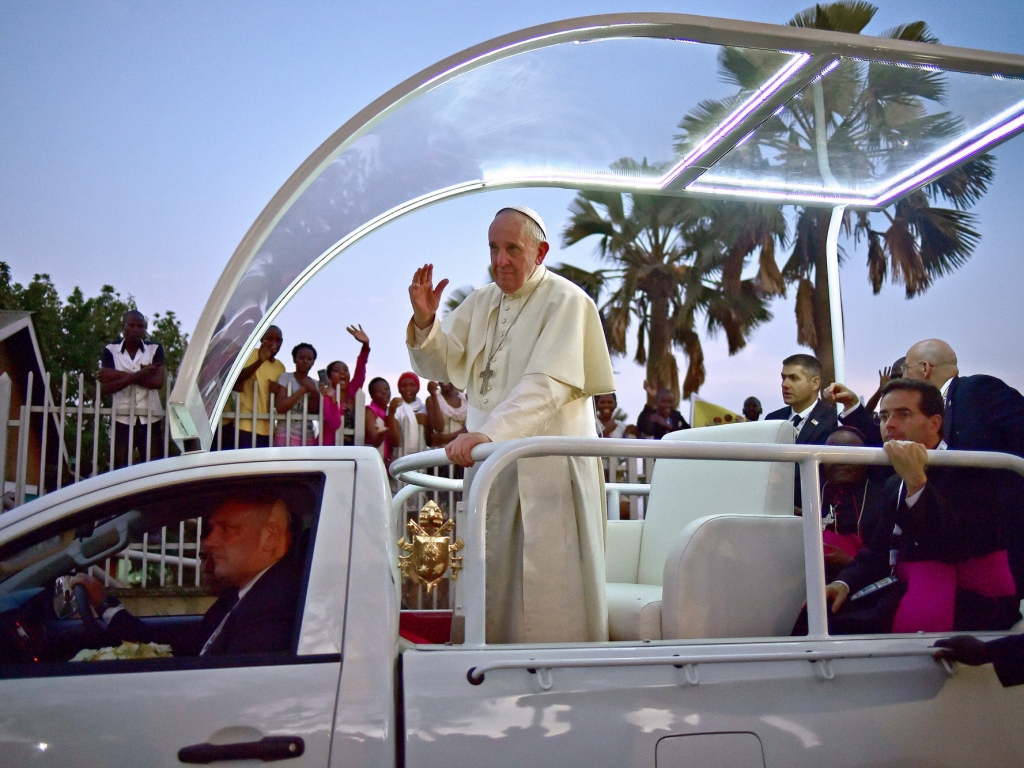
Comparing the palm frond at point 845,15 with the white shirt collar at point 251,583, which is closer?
the white shirt collar at point 251,583

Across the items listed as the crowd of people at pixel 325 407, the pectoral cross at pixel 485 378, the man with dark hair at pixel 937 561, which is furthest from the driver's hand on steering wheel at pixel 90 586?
the crowd of people at pixel 325 407

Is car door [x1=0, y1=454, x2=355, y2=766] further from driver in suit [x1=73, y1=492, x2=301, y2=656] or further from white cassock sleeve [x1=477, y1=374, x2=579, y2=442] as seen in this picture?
white cassock sleeve [x1=477, y1=374, x2=579, y2=442]

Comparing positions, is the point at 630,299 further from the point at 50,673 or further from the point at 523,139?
the point at 50,673

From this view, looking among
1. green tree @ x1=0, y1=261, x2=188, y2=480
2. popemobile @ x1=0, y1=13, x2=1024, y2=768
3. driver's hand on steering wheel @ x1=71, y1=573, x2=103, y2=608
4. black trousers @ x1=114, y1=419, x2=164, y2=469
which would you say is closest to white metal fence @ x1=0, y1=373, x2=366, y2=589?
black trousers @ x1=114, y1=419, x2=164, y2=469

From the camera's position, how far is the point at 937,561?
3062mm

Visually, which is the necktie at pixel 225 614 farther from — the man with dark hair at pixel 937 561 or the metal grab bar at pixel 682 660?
the man with dark hair at pixel 937 561

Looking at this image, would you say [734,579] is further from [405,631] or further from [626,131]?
[626,131]

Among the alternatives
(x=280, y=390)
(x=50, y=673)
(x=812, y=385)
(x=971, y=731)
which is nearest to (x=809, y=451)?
(x=971, y=731)

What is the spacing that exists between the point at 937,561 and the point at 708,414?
6710 mm

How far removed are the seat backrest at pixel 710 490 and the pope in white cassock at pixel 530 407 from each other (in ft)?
2.05

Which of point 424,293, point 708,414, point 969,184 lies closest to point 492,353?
point 424,293

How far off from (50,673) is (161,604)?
1782mm

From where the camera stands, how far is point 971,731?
2.64m

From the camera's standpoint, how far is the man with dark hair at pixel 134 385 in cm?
810
